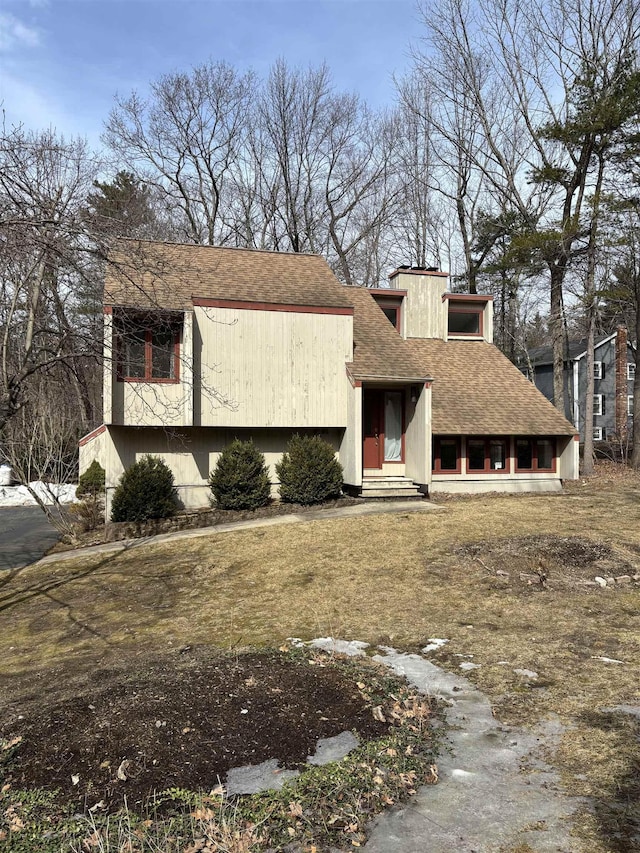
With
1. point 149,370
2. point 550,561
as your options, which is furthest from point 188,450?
point 550,561

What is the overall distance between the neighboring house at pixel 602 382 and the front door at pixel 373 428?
19156 millimetres

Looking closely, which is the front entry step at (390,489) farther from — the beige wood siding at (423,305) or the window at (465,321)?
the window at (465,321)

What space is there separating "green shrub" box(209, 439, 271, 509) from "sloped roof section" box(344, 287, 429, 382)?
3.49 m

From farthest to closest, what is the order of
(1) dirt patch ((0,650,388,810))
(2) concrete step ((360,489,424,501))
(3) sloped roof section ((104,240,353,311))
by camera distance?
1. (2) concrete step ((360,489,424,501))
2. (3) sloped roof section ((104,240,353,311))
3. (1) dirt patch ((0,650,388,810))

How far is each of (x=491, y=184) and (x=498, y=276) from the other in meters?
5.20

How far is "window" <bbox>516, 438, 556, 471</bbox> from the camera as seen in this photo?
1786 cm

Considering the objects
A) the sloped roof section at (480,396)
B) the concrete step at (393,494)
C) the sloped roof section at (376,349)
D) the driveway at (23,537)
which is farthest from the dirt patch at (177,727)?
the sloped roof section at (480,396)

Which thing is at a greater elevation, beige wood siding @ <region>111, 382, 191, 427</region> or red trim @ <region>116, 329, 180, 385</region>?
red trim @ <region>116, 329, 180, 385</region>

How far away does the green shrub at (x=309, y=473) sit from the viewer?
1480 cm

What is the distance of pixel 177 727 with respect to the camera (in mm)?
4230

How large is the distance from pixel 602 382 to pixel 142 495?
1182 inches

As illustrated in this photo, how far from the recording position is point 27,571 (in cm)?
1120

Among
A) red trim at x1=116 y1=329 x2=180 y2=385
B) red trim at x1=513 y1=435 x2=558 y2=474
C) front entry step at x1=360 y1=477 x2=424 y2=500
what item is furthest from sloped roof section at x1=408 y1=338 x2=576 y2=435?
red trim at x1=116 y1=329 x2=180 y2=385

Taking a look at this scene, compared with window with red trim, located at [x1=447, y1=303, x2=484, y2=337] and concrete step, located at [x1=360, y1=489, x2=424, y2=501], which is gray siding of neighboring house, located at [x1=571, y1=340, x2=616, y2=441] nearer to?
window with red trim, located at [x1=447, y1=303, x2=484, y2=337]
